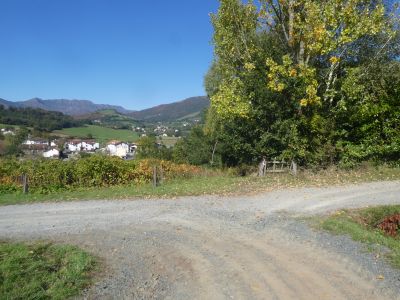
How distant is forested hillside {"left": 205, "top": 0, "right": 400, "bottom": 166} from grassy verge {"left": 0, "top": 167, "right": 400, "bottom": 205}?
73.7 inches

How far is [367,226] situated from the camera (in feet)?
34.8

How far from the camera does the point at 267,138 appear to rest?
839 inches

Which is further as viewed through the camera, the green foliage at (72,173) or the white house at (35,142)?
the white house at (35,142)

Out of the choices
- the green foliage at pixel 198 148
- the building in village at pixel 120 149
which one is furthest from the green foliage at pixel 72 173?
the building in village at pixel 120 149

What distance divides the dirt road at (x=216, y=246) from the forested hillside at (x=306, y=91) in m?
6.61

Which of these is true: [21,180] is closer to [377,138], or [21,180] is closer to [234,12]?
[234,12]

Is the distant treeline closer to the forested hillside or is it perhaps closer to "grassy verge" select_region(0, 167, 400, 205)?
the forested hillside

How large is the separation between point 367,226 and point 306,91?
9759 millimetres

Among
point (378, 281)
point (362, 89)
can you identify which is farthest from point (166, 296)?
point (362, 89)

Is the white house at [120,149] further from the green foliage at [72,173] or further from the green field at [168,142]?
the green foliage at [72,173]

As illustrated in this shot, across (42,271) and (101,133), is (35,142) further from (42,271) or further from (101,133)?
(42,271)

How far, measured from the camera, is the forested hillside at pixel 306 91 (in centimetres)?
2014

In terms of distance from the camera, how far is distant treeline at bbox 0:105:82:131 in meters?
85.4

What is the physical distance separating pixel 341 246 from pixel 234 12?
52.0 feet
